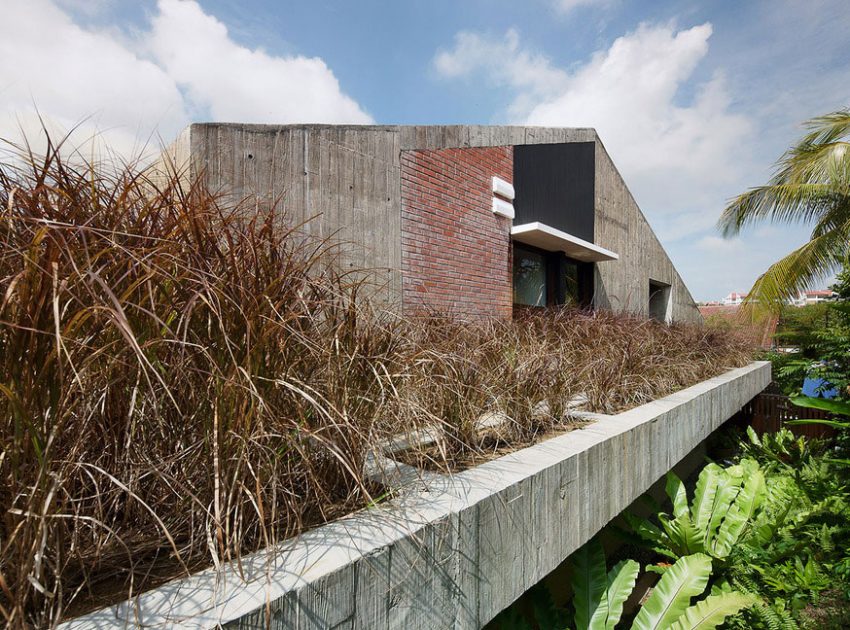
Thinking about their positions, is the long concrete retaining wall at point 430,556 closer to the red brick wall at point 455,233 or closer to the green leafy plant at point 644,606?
the green leafy plant at point 644,606

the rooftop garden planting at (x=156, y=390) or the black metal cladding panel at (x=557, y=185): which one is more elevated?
the black metal cladding panel at (x=557, y=185)

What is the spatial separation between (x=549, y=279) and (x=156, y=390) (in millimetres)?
8961

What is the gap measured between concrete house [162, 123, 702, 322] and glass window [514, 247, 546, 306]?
2 cm

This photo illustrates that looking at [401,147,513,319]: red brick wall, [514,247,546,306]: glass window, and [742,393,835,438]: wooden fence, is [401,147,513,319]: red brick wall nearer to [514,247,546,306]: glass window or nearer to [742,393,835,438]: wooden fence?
[514,247,546,306]: glass window

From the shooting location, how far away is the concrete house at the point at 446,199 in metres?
4.18

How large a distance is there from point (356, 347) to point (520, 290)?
7052mm

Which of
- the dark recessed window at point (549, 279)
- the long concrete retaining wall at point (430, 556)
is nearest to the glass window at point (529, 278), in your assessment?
the dark recessed window at point (549, 279)

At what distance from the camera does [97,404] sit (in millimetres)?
1096

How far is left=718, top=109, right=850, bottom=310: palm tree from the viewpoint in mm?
8984

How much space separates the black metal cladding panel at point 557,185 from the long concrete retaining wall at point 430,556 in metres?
6.24

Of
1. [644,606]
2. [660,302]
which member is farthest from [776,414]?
[644,606]

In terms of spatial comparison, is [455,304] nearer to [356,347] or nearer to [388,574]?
[356,347]

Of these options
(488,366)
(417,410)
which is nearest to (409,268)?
(488,366)

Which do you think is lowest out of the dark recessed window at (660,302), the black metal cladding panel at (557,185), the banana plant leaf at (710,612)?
the banana plant leaf at (710,612)
